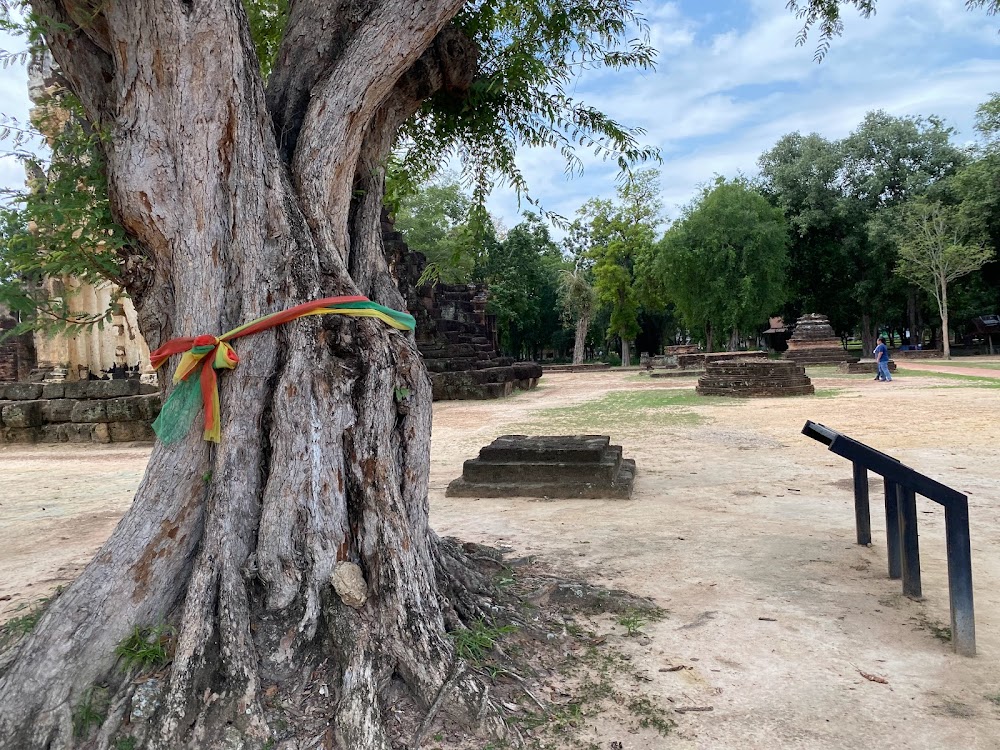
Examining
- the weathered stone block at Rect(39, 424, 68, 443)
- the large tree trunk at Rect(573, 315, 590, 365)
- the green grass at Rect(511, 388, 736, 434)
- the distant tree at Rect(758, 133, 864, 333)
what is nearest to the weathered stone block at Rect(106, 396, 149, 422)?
the weathered stone block at Rect(39, 424, 68, 443)

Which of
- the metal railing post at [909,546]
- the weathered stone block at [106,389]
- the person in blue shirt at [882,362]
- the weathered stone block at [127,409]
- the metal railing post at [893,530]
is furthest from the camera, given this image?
the person in blue shirt at [882,362]

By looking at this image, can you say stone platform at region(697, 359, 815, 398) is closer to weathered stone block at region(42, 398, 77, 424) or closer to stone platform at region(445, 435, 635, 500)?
stone platform at region(445, 435, 635, 500)

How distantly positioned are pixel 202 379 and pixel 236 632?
0.99 metres

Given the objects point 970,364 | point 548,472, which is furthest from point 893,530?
point 970,364

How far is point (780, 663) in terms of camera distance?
2.79 meters

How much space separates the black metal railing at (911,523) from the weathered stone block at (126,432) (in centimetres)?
1179

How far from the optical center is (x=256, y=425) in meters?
2.77

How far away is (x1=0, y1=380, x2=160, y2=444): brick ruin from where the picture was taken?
1231 centimetres

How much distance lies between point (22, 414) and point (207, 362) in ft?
40.5

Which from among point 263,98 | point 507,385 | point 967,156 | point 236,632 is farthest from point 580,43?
point 967,156

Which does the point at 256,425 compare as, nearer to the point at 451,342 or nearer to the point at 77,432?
the point at 77,432

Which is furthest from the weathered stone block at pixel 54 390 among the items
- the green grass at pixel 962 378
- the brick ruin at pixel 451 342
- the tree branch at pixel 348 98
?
the green grass at pixel 962 378

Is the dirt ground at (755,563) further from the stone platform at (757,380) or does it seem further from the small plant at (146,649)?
the stone platform at (757,380)

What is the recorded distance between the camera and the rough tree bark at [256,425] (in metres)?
2.35
